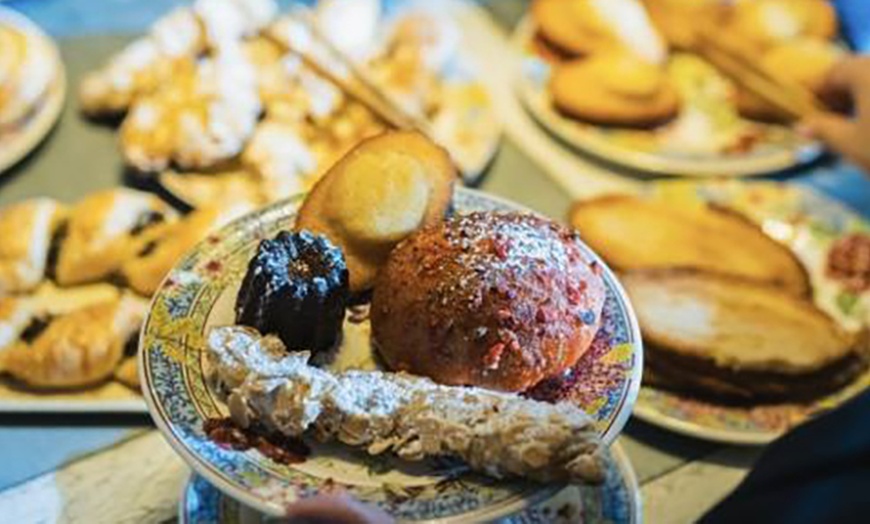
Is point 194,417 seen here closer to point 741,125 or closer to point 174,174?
point 174,174

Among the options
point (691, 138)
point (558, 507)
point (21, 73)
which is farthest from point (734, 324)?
→ point (21, 73)

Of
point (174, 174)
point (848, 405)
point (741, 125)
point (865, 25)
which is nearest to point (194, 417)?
point (848, 405)

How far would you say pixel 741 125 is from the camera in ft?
4.91

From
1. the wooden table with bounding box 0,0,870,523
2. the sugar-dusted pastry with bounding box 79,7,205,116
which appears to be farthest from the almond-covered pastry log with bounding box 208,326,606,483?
the sugar-dusted pastry with bounding box 79,7,205,116

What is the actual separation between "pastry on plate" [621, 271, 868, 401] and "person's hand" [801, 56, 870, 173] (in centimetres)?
32

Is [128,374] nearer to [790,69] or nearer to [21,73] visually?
[21,73]

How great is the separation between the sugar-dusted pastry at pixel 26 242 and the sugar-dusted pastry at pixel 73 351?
0.08 metres

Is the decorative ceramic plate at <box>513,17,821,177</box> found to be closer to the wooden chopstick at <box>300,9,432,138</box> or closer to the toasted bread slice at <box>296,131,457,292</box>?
the wooden chopstick at <box>300,9,432,138</box>

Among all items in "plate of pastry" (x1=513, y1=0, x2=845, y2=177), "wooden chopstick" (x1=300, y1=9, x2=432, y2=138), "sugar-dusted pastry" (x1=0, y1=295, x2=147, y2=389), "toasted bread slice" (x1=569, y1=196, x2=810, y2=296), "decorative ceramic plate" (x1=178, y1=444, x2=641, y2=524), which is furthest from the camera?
"plate of pastry" (x1=513, y1=0, x2=845, y2=177)

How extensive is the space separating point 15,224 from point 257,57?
43 centimetres

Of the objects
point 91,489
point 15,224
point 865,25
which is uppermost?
point 865,25

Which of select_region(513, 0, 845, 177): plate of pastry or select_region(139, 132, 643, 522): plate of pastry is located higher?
select_region(139, 132, 643, 522): plate of pastry

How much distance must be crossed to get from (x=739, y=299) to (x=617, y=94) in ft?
1.42

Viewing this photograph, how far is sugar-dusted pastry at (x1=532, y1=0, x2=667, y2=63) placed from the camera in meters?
1.54
